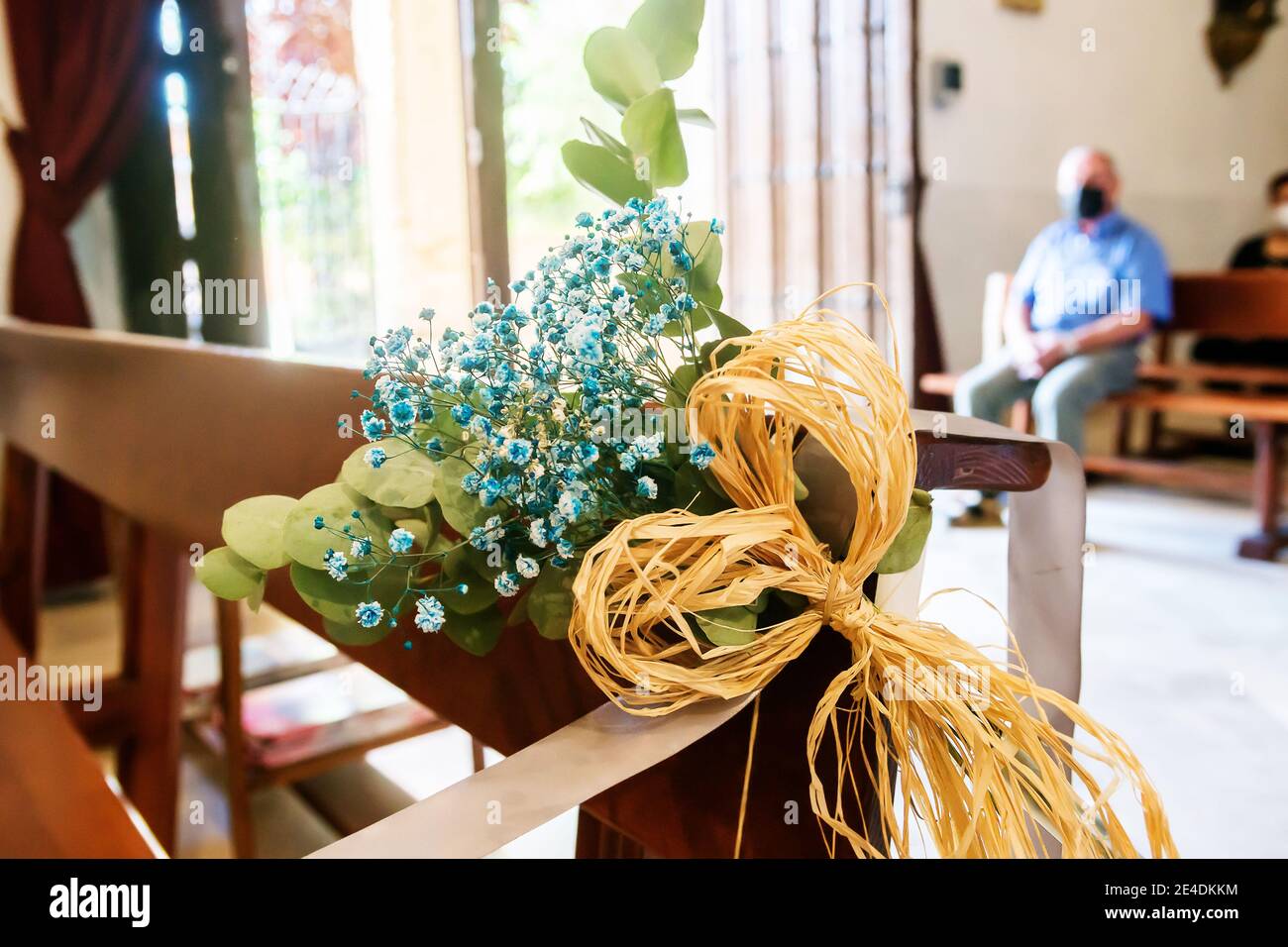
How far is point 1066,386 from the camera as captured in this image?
139 inches

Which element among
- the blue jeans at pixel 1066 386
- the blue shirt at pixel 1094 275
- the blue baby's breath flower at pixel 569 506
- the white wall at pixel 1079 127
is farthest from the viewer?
the white wall at pixel 1079 127

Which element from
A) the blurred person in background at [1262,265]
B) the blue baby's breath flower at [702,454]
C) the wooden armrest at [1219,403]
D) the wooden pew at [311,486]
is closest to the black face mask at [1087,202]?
the wooden armrest at [1219,403]

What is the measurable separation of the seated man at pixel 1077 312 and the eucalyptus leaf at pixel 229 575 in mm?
3374

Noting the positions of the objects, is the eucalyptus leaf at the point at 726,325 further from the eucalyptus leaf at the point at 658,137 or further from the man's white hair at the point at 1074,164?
the man's white hair at the point at 1074,164

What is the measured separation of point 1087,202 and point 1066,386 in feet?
2.44

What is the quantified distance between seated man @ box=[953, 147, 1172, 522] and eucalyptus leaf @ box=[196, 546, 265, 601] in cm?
337

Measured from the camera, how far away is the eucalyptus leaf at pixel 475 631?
1.56 feet

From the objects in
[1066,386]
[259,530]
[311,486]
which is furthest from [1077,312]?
[259,530]

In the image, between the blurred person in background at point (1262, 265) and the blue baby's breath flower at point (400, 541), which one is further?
the blurred person in background at point (1262, 265)

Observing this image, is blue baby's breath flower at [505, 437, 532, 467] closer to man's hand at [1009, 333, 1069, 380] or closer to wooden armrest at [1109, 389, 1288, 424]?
wooden armrest at [1109, 389, 1288, 424]

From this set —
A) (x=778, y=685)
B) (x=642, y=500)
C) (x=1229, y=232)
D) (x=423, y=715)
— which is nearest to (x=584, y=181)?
(x=642, y=500)

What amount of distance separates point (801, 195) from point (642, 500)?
3.88 metres

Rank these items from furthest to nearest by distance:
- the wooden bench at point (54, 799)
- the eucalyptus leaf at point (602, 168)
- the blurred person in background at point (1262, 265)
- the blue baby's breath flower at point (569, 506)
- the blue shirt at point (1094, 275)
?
the blurred person in background at point (1262, 265)
the blue shirt at point (1094, 275)
the wooden bench at point (54, 799)
the eucalyptus leaf at point (602, 168)
the blue baby's breath flower at point (569, 506)

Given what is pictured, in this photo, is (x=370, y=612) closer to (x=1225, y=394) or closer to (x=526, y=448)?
(x=526, y=448)
